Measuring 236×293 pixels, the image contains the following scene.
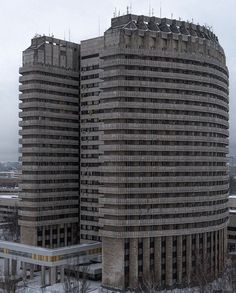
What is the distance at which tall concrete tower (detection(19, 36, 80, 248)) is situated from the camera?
119562 mm

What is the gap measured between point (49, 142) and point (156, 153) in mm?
32031

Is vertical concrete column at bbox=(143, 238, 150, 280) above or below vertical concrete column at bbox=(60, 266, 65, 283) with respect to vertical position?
above

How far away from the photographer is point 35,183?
119 metres

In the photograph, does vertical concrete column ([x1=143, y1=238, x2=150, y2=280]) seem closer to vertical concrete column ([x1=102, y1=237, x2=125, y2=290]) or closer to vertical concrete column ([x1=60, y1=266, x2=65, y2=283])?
vertical concrete column ([x1=102, y1=237, x2=125, y2=290])

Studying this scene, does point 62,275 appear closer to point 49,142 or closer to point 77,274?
point 77,274

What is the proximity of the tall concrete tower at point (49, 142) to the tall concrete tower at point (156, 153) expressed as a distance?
858 inches

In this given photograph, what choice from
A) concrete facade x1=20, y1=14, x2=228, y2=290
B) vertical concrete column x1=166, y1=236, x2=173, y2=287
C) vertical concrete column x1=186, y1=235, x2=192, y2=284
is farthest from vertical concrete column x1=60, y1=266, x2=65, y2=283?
vertical concrete column x1=186, y1=235, x2=192, y2=284

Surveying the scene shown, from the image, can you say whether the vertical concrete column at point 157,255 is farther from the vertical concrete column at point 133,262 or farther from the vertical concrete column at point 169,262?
the vertical concrete column at point 133,262

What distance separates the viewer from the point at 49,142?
122250 mm

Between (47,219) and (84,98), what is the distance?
31162 mm

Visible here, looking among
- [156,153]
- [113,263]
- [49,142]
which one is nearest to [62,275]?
[113,263]

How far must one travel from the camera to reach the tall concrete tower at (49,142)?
120 metres

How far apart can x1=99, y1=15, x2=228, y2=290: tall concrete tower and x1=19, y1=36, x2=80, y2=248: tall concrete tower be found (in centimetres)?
2178

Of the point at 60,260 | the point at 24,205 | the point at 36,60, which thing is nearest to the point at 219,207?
the point at 60,260
